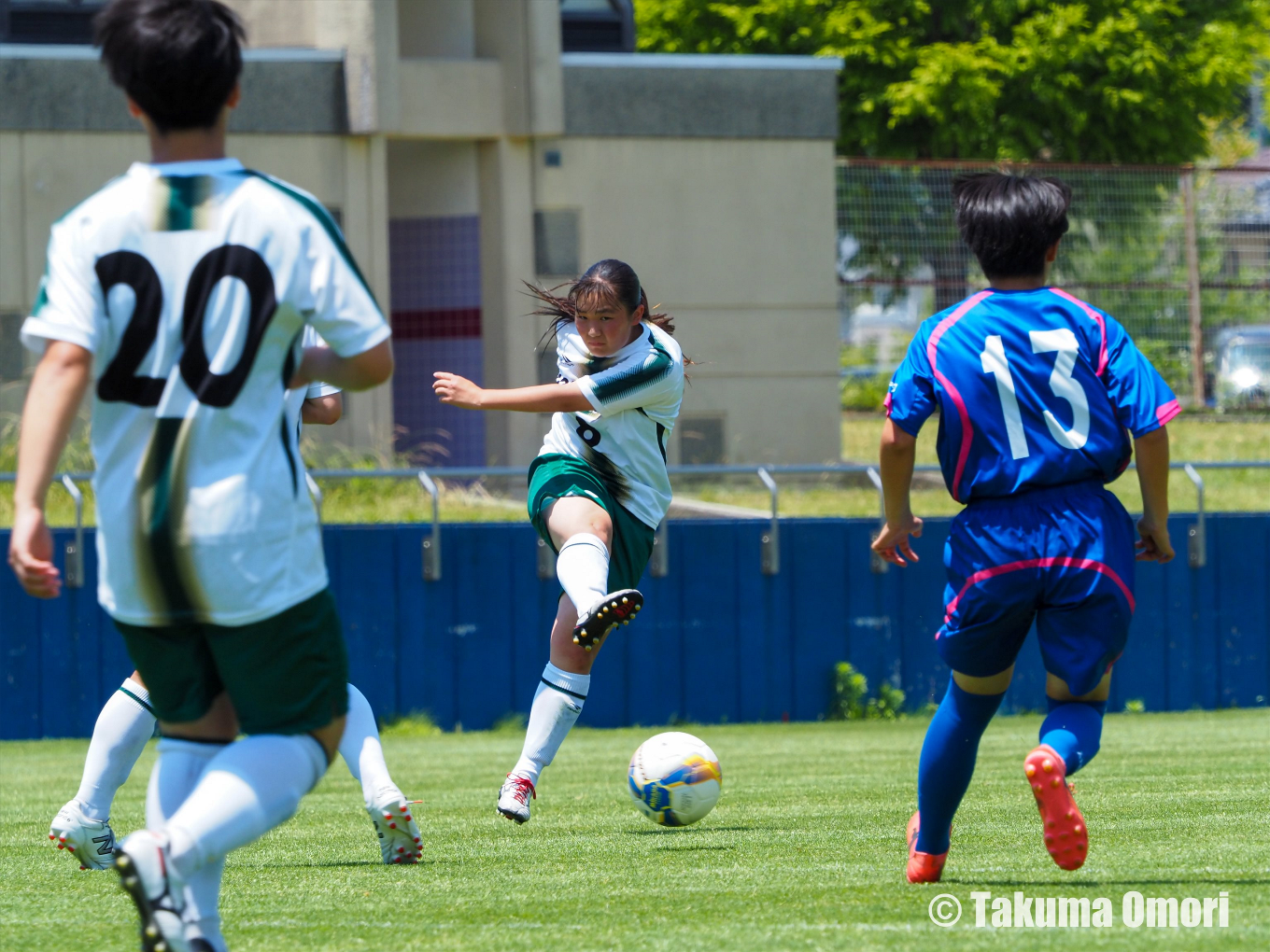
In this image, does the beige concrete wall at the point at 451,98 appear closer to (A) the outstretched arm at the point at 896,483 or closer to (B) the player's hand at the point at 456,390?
(B) the player's hand at the point at 456,390

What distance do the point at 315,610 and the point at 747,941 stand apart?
1.22 meters

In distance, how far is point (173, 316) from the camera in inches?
129

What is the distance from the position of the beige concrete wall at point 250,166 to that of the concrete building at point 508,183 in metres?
0.02

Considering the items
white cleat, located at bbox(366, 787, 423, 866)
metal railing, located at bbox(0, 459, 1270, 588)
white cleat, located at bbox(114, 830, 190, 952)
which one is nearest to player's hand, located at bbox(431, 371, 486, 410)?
white cleat, located at bbox(366, 787, 423, 866)

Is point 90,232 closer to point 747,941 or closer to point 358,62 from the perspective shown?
point 747,941

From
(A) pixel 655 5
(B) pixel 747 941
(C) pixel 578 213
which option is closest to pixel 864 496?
(C) pixel 578 213

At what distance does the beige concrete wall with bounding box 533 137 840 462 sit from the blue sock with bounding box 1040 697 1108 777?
49.8ft

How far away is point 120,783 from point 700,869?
172 cm

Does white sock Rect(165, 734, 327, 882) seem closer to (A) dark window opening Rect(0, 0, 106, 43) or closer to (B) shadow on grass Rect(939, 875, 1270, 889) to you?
(B) shadow on grass Rect(939, 875, 1270, 889)

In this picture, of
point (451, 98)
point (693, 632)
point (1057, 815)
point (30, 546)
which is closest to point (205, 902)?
point (30, 546)

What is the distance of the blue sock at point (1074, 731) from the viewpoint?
4.32m

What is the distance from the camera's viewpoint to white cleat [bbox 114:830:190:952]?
10.2 feet

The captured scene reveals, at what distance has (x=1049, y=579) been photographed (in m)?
4.30

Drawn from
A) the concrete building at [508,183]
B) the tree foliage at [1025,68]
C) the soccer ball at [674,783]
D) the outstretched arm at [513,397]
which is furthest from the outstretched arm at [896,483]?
the tree foliage at [1025,68]
